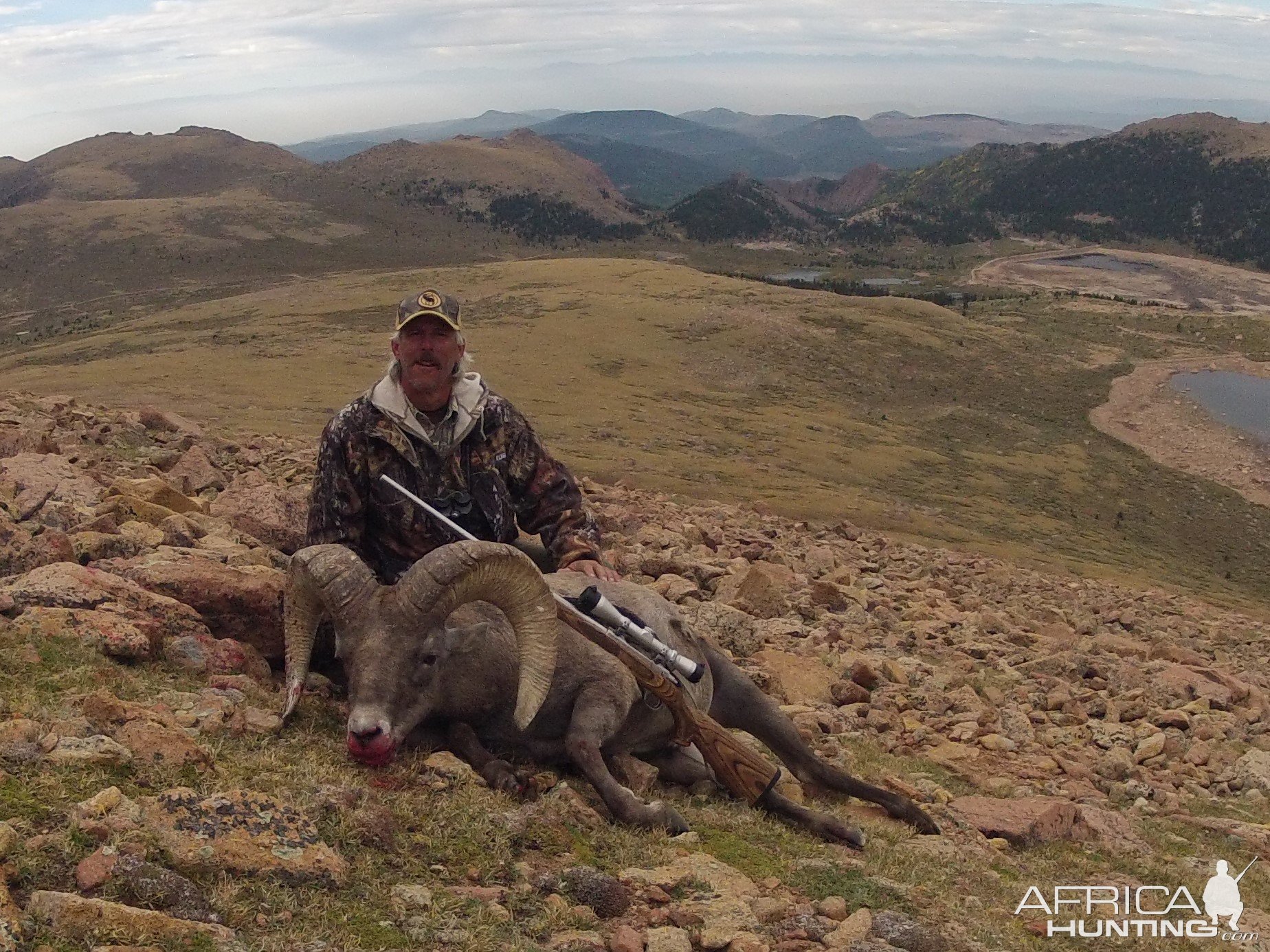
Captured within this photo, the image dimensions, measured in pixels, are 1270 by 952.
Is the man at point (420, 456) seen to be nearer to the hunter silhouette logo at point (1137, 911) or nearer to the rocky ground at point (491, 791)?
the rocky ground at point (491, 791)

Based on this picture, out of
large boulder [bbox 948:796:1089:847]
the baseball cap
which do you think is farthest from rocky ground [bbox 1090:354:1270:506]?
the baseball cap

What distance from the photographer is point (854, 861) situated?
5.85m

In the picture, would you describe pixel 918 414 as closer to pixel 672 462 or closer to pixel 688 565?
pixel 672 462

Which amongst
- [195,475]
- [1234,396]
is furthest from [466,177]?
[195,475]

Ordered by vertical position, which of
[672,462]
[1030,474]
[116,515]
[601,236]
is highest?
[601,236]

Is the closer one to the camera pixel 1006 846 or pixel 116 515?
pixel 1006 846

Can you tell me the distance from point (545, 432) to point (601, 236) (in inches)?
4924

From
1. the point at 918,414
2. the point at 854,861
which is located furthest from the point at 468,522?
the point at 918,414

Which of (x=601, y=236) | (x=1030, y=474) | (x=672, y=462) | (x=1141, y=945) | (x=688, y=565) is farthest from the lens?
(x=601, y=236)

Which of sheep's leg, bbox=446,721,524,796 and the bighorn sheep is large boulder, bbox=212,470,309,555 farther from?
sheep's leg, bbox=446,721,524,796

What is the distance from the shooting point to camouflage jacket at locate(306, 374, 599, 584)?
271 inches

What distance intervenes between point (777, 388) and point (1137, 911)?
135 feet

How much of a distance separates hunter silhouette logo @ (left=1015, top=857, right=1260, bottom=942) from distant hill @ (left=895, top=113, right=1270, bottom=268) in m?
153

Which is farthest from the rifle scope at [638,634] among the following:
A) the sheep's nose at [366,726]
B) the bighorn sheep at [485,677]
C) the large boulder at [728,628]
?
the large boulder at [728,628]
